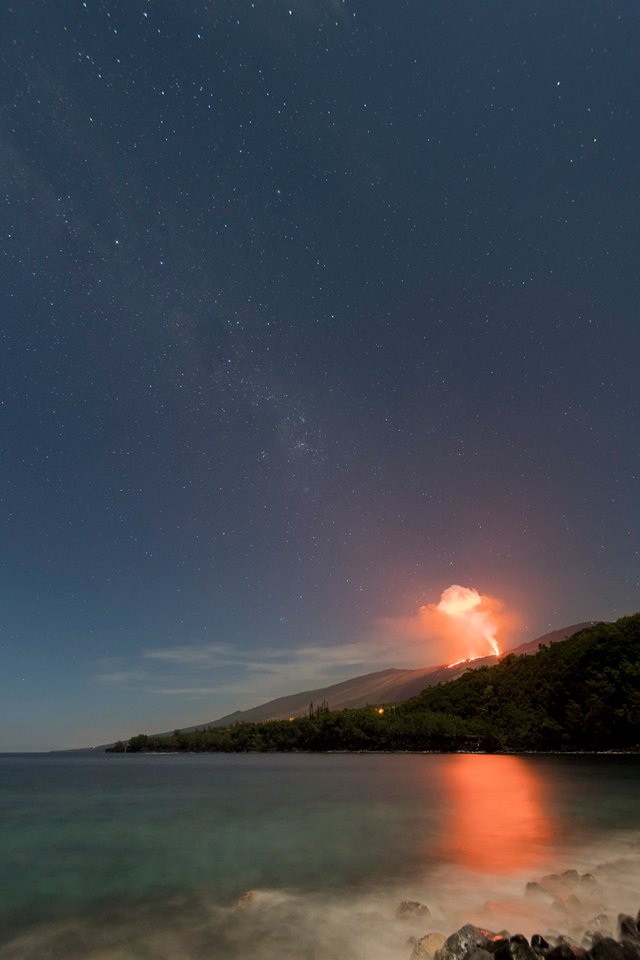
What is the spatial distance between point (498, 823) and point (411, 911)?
79.2 ft

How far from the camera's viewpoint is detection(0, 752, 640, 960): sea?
15.0m

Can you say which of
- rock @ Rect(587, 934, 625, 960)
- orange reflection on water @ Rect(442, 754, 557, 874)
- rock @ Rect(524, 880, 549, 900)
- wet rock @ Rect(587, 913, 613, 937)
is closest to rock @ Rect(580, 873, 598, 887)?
rock @ Rect(524, 880, 549, 900)

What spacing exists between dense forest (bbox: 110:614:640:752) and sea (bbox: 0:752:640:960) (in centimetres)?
5326

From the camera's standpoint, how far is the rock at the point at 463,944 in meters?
10.6

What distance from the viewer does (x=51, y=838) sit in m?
34.8

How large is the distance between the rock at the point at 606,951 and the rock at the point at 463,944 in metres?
1.88

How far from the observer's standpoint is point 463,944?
10891mm

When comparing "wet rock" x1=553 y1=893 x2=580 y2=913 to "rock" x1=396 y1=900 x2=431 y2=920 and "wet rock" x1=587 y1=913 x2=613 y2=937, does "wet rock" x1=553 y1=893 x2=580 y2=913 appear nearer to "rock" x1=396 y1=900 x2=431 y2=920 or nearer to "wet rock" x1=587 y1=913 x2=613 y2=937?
"wet rock" x1=587 y1=913 x2=613 y2=937

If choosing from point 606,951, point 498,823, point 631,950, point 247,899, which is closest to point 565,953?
point 606,951

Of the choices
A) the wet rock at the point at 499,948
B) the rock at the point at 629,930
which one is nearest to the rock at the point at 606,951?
the rock at the point at 629,930

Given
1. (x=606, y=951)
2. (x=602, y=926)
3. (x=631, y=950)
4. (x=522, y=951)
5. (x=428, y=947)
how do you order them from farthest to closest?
(x=602, y=926), (x=428, y=947), (x=631, y=950), (x=522, y=951), (x=606, y=951)

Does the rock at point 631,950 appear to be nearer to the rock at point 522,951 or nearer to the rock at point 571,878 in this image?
the rock at point 522,951

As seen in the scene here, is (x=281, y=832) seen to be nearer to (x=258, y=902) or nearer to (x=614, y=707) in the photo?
(x=258, y=902)

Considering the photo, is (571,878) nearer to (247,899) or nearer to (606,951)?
(606,951)
